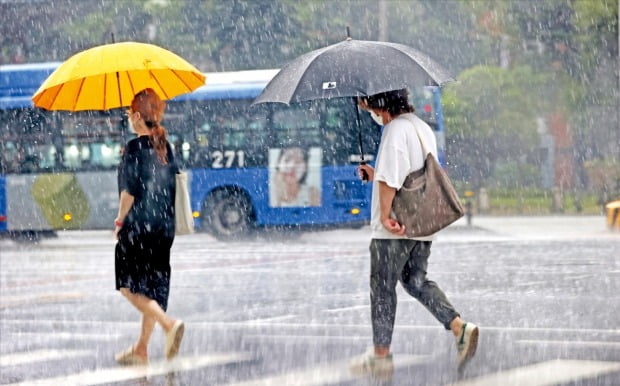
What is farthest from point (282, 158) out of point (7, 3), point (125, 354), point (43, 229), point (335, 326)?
point (7, 3)

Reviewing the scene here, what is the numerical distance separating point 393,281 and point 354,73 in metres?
1.25

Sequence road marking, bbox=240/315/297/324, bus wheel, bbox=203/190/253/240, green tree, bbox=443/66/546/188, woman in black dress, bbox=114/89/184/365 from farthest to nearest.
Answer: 1. green tree, bbox=443/66/546/188
2. bus wheel, bbox=203/190/253/240
3. road marking, bbox=240/315/297/324
4. woman in black dress, bbox=114/89/184/365

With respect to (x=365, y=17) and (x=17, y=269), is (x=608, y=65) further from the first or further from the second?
(x=17, y=269)

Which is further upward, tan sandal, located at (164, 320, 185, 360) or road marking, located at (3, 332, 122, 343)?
tan sandal, located at (164, 320, 185, 360)

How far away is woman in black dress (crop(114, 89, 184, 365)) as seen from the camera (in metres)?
9.04

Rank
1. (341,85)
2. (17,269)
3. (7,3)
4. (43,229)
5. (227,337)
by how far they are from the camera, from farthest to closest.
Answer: (7,3) < (43,229) < (17,269) < (227,337) < (341,85)

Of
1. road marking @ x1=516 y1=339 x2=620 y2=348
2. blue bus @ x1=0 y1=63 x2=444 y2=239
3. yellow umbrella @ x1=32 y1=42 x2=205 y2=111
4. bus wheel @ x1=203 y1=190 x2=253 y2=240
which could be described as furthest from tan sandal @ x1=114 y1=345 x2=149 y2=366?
bus wheel @ x1=203 y1=190 x2=253 y2=240

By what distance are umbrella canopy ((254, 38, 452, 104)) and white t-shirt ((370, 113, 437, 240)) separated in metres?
0.24

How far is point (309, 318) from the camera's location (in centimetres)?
1178

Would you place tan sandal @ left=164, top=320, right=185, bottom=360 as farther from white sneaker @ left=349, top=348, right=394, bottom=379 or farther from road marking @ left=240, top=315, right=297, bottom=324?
road marking @ left=240, top=315, right=297, bottom=324

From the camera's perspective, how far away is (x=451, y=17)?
4822 cm

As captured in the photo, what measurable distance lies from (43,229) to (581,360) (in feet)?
68.3

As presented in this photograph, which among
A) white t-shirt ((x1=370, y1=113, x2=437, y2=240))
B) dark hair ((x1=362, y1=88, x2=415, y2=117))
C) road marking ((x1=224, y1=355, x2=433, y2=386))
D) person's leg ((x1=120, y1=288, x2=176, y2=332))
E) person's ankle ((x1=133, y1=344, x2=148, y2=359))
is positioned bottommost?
road marking ((x1=224, y1=355, x2=433, y2=386))

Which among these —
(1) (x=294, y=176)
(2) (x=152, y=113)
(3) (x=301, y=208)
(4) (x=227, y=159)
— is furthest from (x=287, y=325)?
(4) (x=227, y=159)
